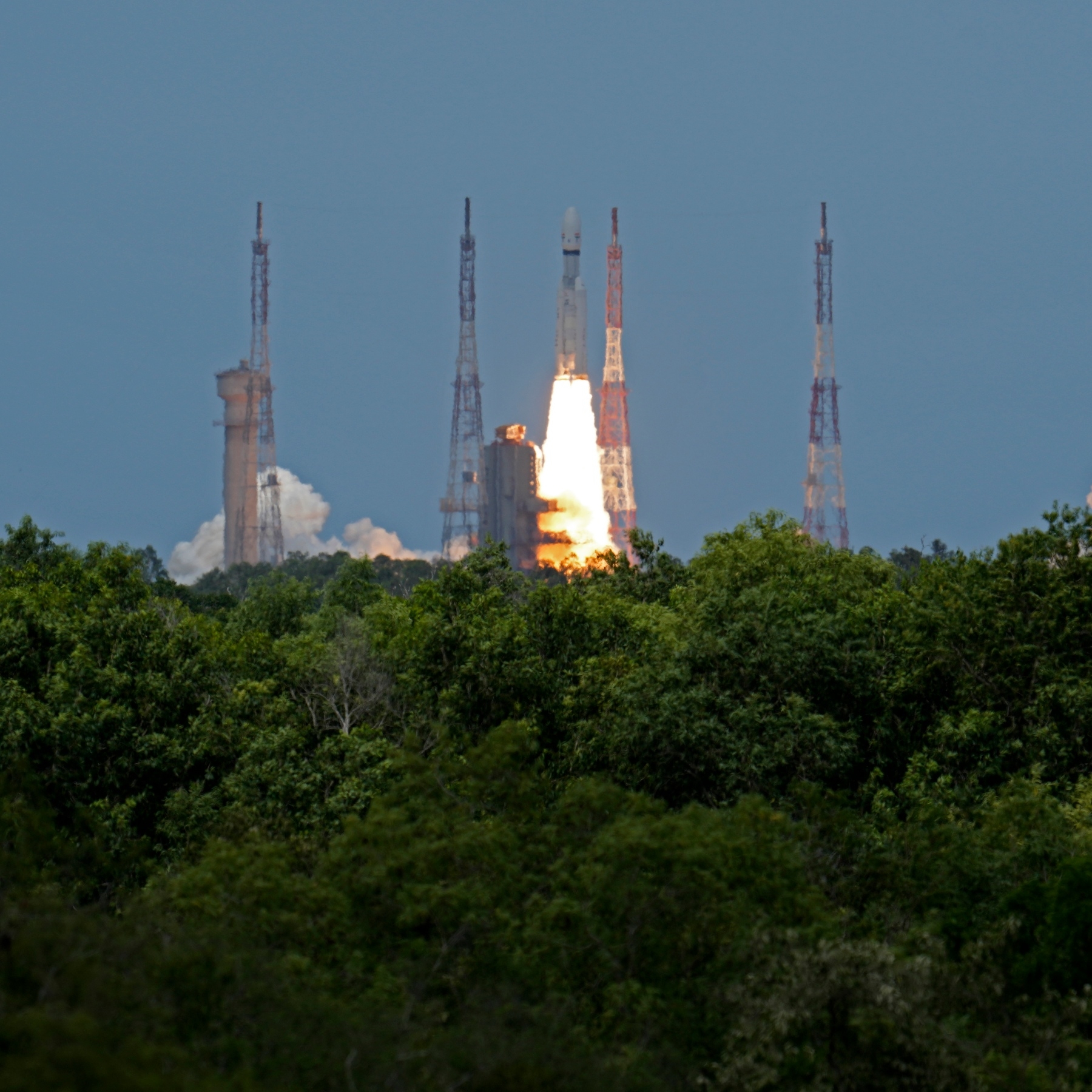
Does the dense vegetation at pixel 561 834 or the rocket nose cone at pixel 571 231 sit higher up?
the rocket nose cone at pixel 571 231

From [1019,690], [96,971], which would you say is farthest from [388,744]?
[96,971]

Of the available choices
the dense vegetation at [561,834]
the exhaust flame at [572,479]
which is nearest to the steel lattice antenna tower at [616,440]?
the exhaust flame at [572,479]

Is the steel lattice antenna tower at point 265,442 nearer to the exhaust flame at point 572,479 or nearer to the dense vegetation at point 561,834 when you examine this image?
the exhaust flame at point 572,479

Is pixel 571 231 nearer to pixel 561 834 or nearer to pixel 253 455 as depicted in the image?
pixel 253 455

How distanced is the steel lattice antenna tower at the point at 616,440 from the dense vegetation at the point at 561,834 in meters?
97.7

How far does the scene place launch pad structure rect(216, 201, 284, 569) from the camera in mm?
166625

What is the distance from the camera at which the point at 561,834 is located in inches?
A: 1162

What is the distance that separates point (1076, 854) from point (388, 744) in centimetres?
1313

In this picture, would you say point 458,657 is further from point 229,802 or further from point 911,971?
point 911,971

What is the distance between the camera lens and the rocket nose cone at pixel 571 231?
148375 mm

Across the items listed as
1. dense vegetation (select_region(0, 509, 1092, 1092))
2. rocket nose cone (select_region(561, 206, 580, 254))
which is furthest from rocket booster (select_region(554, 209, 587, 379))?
dense vegetation (select_region(0, 509, 1092, 1092))

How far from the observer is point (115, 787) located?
39062 millimetres

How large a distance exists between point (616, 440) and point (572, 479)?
6.53 m

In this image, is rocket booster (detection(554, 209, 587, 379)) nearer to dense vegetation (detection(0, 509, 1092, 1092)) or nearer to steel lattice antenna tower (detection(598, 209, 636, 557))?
steel lattice antenna tower (detection(598, 209, 636, 557))
